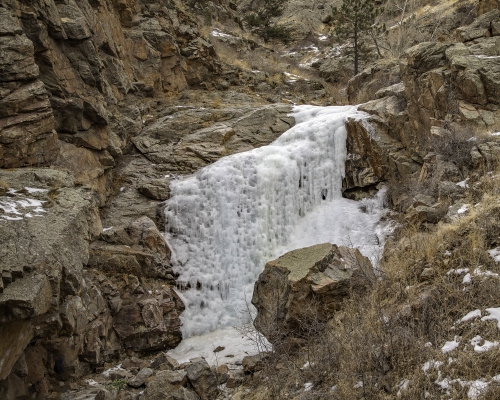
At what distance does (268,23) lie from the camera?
1183 inches

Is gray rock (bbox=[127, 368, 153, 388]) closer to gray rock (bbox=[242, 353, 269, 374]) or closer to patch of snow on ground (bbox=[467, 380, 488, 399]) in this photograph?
gray rock (bbox=[242, 353, 269, 374])

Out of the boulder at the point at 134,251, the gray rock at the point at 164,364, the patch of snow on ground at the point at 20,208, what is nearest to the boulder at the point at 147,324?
the boulder at the point at 134,251

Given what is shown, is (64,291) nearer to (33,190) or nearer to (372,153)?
(33,190)

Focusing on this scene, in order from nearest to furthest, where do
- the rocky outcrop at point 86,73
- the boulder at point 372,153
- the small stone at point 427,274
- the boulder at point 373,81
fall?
the small stone at point 427,274, the rocky outcrop at point 86,73, the boulder at point 372,153, the boulder at point 373,81

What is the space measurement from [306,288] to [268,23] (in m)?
26.9

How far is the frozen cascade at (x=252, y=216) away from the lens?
34.9 ft

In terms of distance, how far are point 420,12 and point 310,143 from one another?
16.0 m

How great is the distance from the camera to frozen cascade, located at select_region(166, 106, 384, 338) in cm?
1064

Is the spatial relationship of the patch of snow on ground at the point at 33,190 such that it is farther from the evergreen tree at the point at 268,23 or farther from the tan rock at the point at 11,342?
the evergreen tree at the point at 268,23

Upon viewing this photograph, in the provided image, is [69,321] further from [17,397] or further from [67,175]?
[67,175]

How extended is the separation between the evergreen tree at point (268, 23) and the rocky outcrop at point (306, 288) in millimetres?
24485

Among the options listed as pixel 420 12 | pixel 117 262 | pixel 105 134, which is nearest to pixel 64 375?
pixel 117 262

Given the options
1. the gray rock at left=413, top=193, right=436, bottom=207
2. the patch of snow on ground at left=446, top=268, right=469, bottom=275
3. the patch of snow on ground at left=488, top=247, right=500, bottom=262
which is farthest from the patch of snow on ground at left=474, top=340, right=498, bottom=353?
the gray rock at left=413, top=193, right=436, bottom=207

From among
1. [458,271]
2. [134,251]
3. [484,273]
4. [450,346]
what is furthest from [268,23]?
[450,346]
